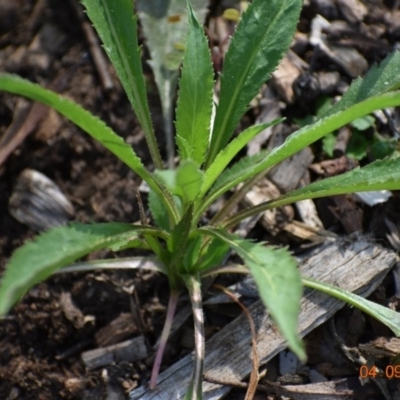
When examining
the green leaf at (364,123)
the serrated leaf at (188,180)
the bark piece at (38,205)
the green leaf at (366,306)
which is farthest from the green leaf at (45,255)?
the green leaf at (364,123)

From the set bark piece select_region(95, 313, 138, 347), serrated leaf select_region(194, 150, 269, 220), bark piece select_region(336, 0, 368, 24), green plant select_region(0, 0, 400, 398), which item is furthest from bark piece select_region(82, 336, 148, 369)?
bark piece select_region(336, 0, 368, 24)

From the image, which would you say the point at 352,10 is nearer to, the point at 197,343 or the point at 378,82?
the point at 378,82

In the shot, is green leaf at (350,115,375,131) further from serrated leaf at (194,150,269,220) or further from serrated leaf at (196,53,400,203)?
serrated leaf at (196,53,400,203)

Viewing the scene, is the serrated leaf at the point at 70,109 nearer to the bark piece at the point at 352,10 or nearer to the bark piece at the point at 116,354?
the bark piece at the point at 116,354

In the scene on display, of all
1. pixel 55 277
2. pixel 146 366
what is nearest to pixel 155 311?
pixel 146 366

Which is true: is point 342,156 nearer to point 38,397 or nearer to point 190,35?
point 190,35

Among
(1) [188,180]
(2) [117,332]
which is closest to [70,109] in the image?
(1) [188,180]

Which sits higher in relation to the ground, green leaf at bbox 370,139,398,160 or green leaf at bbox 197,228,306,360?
green leaf at bbox 197,228,306,360

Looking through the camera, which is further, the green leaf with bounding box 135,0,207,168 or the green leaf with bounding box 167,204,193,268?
the green leaf with bounding box 135,0,207,168
